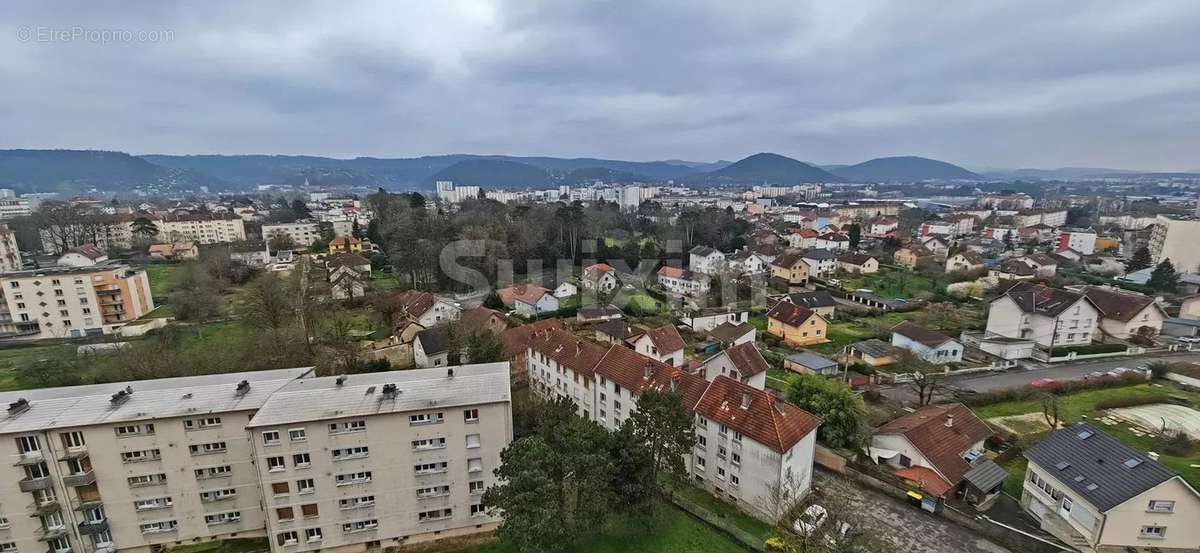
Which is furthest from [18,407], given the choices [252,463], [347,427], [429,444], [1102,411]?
[1102,411]

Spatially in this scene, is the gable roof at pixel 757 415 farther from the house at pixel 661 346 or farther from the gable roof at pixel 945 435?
the house at pixel 661 346

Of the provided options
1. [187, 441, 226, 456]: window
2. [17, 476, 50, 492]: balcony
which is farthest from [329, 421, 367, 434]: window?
[17, 476, 50, 492]: balcony

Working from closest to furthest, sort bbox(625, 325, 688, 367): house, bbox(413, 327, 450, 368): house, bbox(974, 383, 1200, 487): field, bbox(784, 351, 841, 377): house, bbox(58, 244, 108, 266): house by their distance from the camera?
bbox(974, 383, 1200, 487): field
bbox(625, 325, 688, 367): house
bbox(784, 351, 841, 377): house
bbox(413, 327, 450, 368): house
bbox(58, 244, 108, 266): house

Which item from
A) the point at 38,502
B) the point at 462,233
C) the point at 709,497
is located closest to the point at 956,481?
the point at 709,497

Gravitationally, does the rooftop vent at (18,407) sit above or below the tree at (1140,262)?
above

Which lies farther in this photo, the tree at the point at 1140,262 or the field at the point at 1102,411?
the tree at the point at 1140,262

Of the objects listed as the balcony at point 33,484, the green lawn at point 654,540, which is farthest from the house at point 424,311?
the green lawn at point 654,540

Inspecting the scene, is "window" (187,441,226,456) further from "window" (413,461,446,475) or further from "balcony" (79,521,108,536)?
Result: "window" (413,461,446,475)

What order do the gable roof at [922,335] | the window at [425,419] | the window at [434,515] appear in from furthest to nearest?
1. the gable roof at [922,335]
2. the window at [434,515]
3. the window at [425,419]
